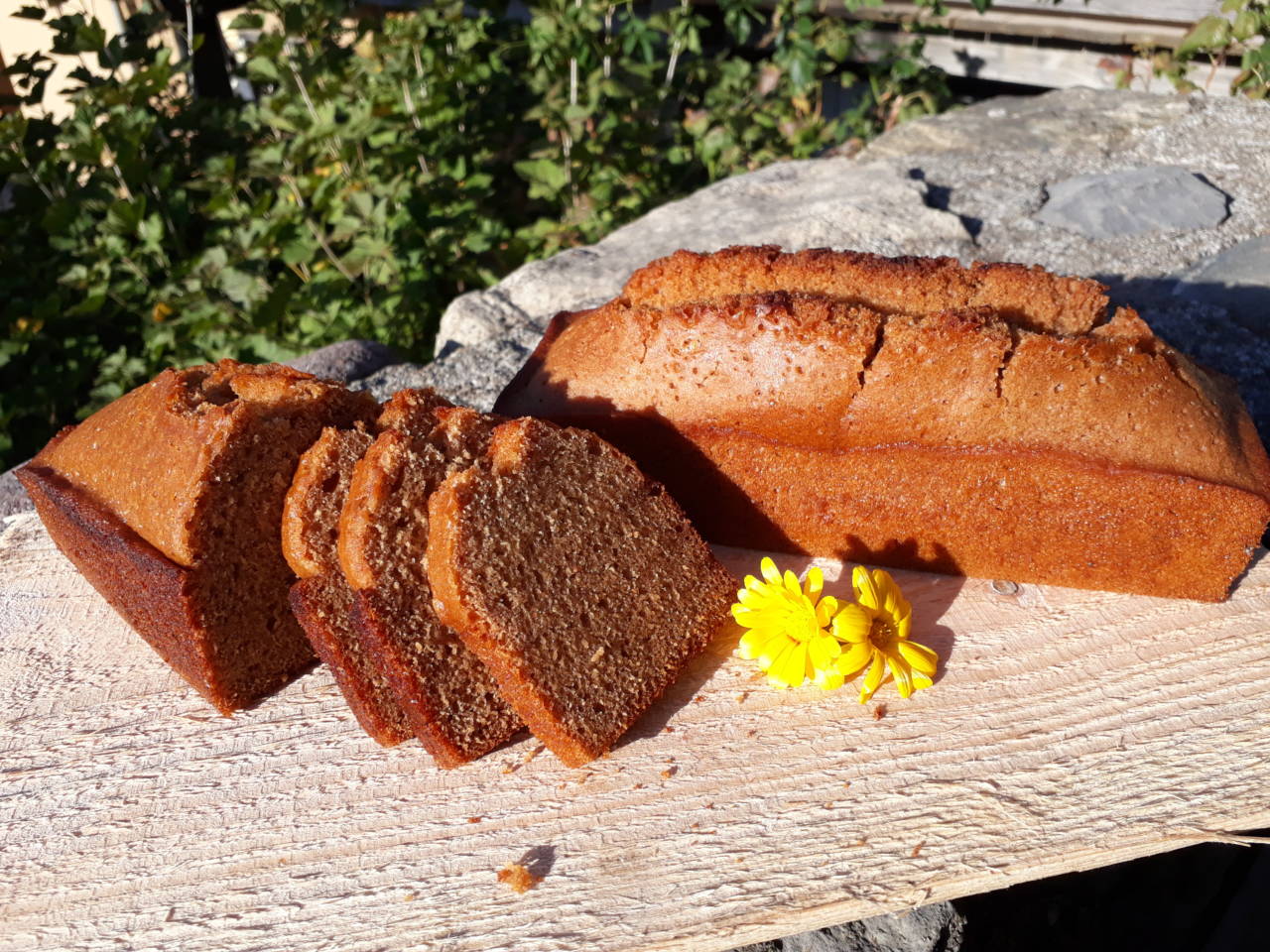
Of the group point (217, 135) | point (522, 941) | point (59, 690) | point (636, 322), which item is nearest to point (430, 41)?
point (217, 135)

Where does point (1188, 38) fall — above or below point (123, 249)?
above

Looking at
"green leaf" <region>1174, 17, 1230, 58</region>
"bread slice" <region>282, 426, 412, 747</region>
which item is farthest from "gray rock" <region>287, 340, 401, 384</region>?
"green leaf" <region>1174, 17, 1230, 58</region>

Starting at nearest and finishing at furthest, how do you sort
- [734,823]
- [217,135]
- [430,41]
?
[734,823], [430,41], [217,135]

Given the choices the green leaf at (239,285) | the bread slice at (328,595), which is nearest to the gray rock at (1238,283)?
the bread slice at (328,595)

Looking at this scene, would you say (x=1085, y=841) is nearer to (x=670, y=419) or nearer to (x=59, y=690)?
(x=670, y=419)

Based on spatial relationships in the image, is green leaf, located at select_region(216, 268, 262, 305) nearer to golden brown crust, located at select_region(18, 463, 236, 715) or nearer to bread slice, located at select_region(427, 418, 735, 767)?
golden brown crust, located at select_region(18, 463, 236, 715)
